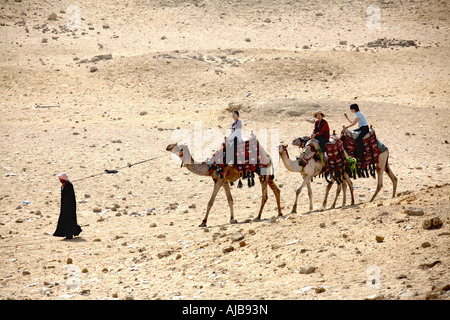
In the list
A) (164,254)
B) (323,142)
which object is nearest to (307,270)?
(164,254)

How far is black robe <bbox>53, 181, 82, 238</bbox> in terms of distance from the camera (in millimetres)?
12695

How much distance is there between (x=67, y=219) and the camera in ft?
41.9

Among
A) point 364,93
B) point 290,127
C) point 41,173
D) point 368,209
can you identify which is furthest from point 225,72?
point 368,209

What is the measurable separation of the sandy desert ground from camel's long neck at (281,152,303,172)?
1.50ft

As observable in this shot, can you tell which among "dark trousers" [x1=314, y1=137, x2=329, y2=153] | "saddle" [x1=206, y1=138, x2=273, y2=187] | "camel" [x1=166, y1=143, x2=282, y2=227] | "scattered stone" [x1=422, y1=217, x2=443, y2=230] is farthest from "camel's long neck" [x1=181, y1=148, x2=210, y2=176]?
"scattered stone" [x1=422, y1=217, x2=443, y2=230]

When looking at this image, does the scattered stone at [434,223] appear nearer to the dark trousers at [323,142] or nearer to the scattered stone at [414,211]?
the scattered stone at [414,211]

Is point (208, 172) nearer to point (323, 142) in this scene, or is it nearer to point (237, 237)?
point (323, 142)

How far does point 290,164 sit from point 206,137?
7760mm

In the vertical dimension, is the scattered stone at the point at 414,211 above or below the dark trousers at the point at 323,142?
below

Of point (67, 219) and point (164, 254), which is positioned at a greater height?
point (67, 219)

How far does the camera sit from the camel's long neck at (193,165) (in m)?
13.3

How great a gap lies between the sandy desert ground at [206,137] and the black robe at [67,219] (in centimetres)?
28

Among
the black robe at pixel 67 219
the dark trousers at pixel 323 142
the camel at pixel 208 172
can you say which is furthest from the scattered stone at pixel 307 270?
the black robe at pixel 67 219
